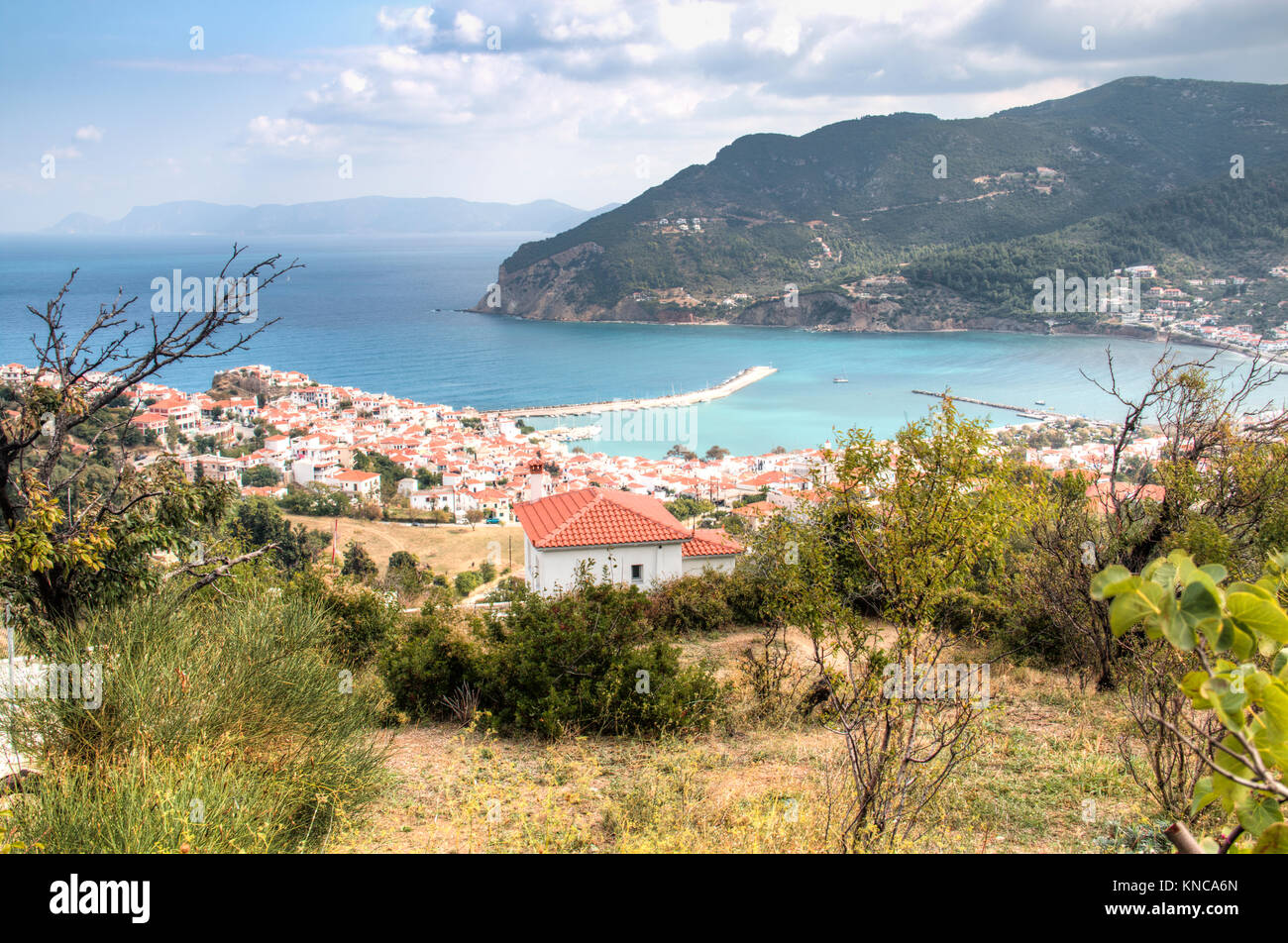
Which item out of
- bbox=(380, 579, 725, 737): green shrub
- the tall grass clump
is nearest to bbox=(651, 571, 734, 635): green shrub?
bbox=(380, 579, 725, 737): green shrub

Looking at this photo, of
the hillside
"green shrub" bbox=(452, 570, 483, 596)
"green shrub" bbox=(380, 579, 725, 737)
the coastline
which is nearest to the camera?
"green shrub" bbox=(380, 579, 725, 737)

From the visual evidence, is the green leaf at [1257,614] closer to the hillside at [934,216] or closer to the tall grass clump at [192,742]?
the tall grass clump at [192,742]

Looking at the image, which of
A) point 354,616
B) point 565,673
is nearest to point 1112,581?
point 565,673

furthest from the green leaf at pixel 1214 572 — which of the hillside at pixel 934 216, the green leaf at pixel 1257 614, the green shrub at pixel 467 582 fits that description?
the hillside at pixel 934 216

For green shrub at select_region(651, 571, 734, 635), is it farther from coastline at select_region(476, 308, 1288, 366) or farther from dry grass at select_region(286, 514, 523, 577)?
coastline at select_region(476, 308, 1288, 366)

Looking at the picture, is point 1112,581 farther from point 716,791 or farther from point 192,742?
point 716,791

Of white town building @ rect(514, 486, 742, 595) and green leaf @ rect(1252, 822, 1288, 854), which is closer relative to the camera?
green leaf @ rect(1252, 822, 1288, 854)
